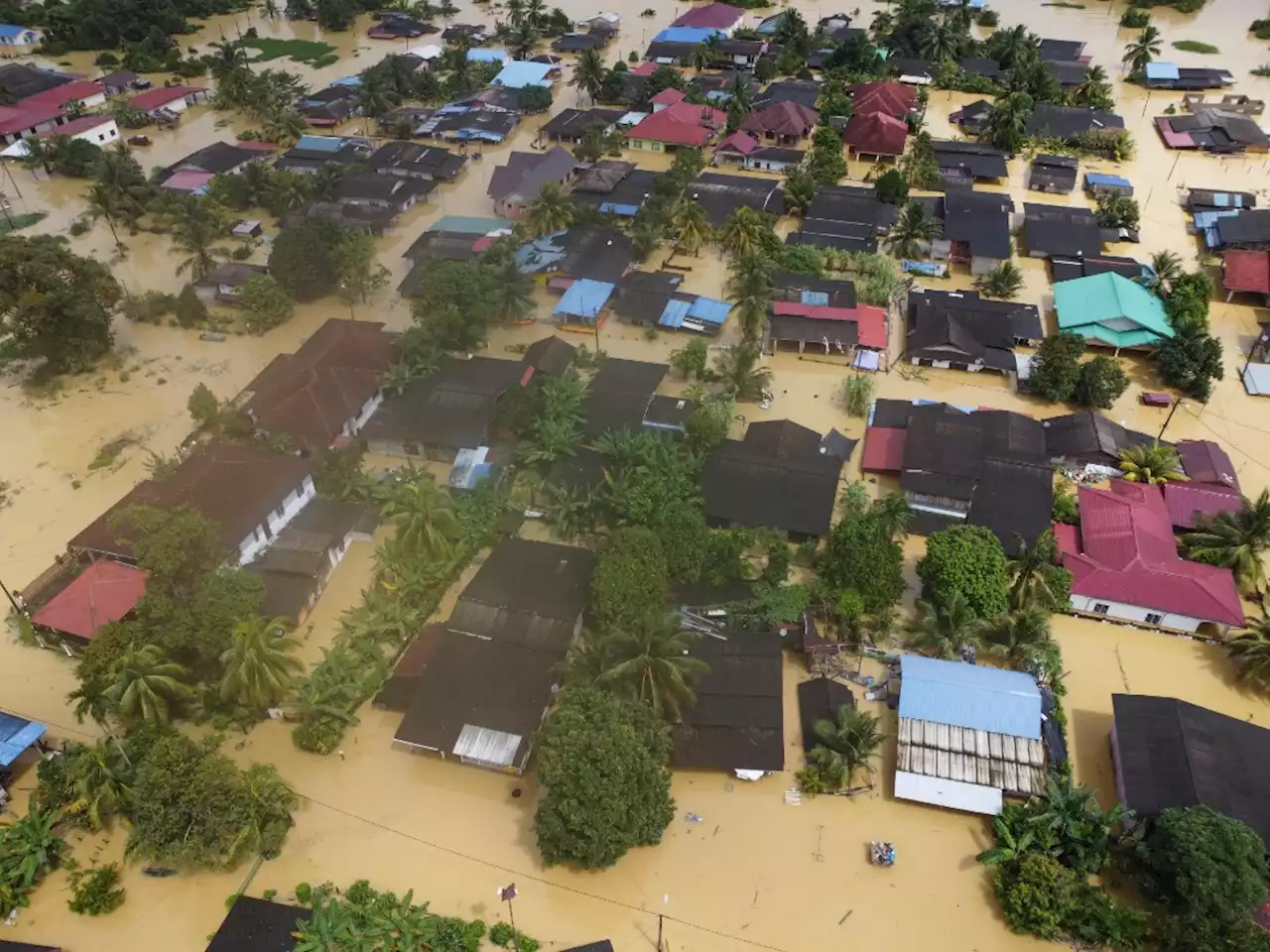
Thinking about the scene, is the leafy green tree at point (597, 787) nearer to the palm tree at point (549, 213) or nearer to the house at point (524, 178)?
the palm tree at point (549, 213)

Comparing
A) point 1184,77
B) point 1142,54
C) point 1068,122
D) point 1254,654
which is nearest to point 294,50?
point 1068,122

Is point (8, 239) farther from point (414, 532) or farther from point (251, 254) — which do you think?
point (414, 532)

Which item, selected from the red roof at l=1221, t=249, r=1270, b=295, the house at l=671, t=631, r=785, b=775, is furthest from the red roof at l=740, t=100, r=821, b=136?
the house at l=671, t=631, r=785, b=775

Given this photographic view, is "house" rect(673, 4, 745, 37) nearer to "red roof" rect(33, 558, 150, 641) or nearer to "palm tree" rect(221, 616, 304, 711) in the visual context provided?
"red roof" rect(33, 558, 150, 641)

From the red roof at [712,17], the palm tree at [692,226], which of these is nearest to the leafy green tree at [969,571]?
the palm tree at [692,226]

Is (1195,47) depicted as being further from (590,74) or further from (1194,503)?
(1194,503)
